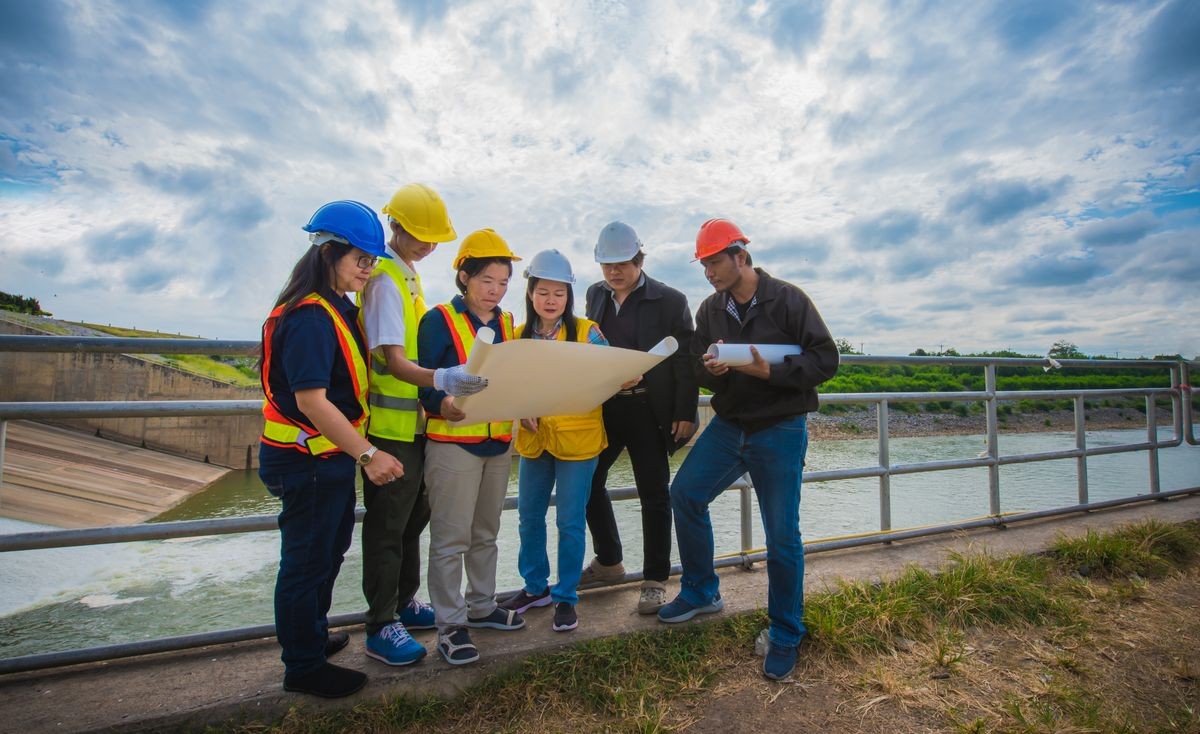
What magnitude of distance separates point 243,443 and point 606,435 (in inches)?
1233

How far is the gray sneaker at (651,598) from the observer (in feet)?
7.88

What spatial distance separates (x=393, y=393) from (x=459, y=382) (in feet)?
1.19

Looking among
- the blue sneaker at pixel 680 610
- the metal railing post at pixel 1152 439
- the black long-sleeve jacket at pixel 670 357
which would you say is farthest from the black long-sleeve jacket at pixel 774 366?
the metal railing post at pixel 1152 439

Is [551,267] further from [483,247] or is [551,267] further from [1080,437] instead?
[1080,437]

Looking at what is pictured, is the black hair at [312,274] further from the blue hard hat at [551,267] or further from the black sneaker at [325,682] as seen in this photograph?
the black sneaker at [325,682]

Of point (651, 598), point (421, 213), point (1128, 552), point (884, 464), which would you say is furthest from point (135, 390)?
point (1128, 552)

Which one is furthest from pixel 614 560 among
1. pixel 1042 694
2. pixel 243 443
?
pixel 243 443

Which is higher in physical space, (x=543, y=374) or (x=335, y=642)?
(x=543, y=374)

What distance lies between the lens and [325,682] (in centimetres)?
178

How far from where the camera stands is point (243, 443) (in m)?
28.5

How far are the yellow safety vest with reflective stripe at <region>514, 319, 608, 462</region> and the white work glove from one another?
1.88ft

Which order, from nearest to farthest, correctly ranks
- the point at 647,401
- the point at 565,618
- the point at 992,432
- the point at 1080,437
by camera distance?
the point at 565,618 < the point at 647,401 < the point at 992,432 < the point at 1080,437

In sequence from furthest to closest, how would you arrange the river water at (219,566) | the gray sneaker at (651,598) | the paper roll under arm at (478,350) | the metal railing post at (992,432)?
the river water at (219,566) → the metal railing post at (992,432) → the gray sneaker at (651,598) → the paper roll under arm at (478,350)

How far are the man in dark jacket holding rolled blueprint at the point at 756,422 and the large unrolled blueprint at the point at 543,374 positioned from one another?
38cm
